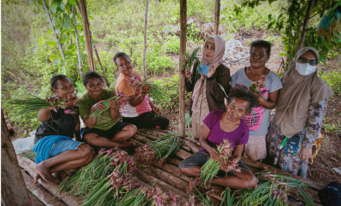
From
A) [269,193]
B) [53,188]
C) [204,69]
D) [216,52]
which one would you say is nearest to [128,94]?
[204,69]

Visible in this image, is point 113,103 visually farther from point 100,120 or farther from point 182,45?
point 182,45

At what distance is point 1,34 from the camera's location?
6398 millimetres

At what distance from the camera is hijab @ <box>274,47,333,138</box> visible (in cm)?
201

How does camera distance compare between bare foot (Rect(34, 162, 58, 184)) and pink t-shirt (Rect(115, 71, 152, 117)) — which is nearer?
bare foot (Rect(34, 162, 58, 184))

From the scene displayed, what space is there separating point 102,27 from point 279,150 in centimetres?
1049

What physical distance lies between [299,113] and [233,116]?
2.92ft

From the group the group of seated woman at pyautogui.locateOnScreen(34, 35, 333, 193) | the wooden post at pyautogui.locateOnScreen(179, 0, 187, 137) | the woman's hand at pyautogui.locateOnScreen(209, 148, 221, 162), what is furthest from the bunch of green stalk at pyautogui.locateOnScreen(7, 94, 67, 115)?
the woman's hand at pyautogui.locateOnScreen(209, 148, 221, 162)

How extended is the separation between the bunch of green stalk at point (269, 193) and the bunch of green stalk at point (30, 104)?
7.50 feet

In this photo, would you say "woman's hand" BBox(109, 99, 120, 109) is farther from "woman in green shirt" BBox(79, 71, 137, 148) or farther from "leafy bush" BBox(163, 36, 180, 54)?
"leafy bush" BBox(163, 36, 180, 54)

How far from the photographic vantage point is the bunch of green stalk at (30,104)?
213cm

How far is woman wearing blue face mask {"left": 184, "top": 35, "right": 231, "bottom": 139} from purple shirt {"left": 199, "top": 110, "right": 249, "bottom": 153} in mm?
286

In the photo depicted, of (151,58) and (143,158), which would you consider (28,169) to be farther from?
(151,58)

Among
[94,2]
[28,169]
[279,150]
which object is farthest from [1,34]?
[279,150]

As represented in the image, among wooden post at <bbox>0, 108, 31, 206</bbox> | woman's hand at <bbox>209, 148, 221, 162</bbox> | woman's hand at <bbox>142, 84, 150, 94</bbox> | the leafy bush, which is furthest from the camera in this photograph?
the leafy bush
